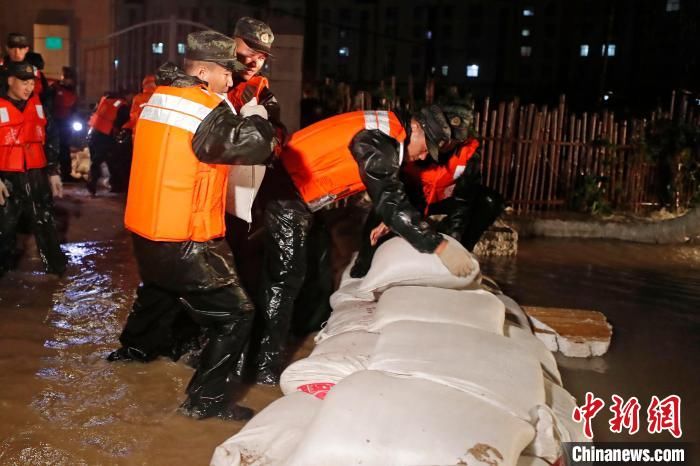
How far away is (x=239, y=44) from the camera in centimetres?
401

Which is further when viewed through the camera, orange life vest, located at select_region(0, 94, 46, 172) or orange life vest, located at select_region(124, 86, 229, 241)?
orange life vest, located at select_region(0, 94, 46, 172)

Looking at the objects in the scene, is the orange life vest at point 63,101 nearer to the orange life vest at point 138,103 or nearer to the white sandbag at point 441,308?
the orange life vest at point 138,103

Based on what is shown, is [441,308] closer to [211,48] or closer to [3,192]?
[211,48]

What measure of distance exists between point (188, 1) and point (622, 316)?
2683cm

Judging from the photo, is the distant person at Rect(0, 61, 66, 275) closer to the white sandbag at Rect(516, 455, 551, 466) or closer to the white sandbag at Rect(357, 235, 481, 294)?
the white sandbag at Rect(357, 235, 481, 294)

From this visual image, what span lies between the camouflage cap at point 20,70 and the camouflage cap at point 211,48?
240 centimetres

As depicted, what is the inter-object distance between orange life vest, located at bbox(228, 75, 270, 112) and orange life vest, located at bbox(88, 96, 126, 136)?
18.7 ft

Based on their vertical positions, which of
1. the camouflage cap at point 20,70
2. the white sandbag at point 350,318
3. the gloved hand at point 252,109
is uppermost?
the camouflage cap at point 20,70

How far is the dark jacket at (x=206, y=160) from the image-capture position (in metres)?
2.87

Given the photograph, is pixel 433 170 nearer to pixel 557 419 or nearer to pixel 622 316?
pixel 622 316

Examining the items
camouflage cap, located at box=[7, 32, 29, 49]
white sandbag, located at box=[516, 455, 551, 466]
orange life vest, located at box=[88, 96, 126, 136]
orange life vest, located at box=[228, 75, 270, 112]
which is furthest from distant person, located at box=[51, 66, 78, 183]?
white sandbag, located at box=[516, 455, 551, 466]

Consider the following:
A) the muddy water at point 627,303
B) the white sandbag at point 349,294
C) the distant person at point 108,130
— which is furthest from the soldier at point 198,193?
the distant person at point 108,130

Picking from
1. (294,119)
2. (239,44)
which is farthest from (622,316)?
(294,119)

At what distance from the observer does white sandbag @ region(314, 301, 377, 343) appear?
3.49 metres
